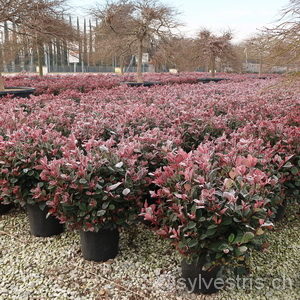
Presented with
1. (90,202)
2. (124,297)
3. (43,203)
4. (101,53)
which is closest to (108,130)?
(43,203)

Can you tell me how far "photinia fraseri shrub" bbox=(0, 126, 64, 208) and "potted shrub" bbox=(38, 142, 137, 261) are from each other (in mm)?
342

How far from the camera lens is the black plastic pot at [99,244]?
2.36 meters

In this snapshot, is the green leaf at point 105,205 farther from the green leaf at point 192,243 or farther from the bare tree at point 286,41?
the bare tree at point 286,41

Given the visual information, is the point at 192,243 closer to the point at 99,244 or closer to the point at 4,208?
the point at 99,244

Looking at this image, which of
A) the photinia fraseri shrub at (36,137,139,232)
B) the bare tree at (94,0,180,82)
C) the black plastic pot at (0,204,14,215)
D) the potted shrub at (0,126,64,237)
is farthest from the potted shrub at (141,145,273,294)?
the bare tree at (94,0,180,82)

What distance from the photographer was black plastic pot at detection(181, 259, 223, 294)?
6.66 ft

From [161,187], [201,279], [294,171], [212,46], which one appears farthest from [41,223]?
[212,46]

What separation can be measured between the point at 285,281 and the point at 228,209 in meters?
0.89

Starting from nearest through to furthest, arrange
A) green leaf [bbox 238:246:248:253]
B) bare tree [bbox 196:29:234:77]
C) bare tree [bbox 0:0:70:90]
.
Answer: green leaf [bbox 238:246:248:253] < bare tree [bbox 0:0:70:90] < bare tree [bbox 196:29:234:77]

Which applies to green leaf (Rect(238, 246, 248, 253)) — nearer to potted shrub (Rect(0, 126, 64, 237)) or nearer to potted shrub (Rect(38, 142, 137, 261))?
potted shrub (Rect(38, 142, 137, 261))

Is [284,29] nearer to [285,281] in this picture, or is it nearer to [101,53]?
[285,281]

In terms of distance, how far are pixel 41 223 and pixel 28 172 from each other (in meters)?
0.52

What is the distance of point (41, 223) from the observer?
2754 mm

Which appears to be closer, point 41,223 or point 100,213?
point 100,213
